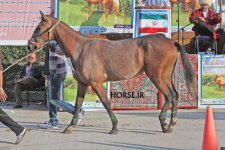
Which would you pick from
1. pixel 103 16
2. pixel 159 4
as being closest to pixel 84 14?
pixel 103 16

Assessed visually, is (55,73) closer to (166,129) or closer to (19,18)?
(166,129)

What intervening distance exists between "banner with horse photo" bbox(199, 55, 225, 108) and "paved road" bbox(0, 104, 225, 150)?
2.21ft

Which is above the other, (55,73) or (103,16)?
(103,16)

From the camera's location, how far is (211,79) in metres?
12.1

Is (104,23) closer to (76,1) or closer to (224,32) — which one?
(76,1)

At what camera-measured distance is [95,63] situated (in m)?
8.95

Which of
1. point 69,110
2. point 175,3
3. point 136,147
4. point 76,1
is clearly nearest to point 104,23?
point 76,1

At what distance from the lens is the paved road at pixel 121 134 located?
7918mm

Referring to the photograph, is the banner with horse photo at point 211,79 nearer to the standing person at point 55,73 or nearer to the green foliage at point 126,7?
the green foliage at point 126,7

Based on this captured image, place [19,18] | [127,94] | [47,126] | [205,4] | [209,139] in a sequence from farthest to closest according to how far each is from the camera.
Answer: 1. [205,4]
2. [19,18]
3. [127,94]
4. [47,126]
5. [209,139]

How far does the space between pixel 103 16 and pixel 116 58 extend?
14.6 ft

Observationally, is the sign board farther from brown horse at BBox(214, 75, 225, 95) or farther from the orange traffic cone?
the orange traffic cone

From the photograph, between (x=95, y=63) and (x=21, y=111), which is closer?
(x=95, y=63)

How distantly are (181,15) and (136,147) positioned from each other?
24.6ft
